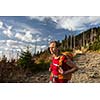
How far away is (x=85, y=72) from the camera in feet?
14.6

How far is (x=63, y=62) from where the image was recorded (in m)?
4.43

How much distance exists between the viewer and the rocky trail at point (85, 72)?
4418 mm

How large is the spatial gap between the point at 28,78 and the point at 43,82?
0.56 feet

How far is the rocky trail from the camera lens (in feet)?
14.5
